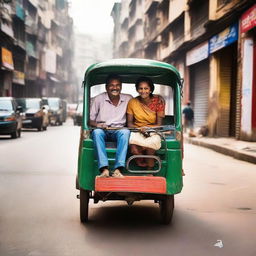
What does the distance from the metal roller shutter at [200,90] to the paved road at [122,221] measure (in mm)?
16003

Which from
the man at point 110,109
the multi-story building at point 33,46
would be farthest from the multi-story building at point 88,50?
the man at point 110,109

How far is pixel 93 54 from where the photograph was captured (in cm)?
13925

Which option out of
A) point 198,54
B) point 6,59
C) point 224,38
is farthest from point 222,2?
point 6,59

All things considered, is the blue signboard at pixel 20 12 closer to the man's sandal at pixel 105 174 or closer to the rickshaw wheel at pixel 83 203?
the rickshaw wheel at pixel 83 203

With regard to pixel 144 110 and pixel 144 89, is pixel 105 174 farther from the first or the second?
pixel 144 89

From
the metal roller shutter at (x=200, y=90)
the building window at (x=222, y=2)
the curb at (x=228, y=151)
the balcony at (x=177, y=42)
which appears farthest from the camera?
the balcony at (x=177, y=42)

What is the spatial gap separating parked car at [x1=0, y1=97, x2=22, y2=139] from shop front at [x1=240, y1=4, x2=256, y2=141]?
→ 357 inches

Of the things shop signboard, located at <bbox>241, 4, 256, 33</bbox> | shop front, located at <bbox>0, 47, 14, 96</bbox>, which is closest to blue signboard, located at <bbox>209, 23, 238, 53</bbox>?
shop signboard, located at <bbox>241, 4, 256, 33</bbox>

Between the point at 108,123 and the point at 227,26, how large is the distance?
15.8 meters

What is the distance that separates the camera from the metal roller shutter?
25.2 metres

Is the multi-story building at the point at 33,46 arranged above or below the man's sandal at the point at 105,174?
above

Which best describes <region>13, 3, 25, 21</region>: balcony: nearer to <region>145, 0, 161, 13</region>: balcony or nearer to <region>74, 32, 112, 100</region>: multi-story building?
<region>145, 0, 161, 13</region>: balcony

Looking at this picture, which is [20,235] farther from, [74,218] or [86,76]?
[86,76]

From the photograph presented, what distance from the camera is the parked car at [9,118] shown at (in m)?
19.6
